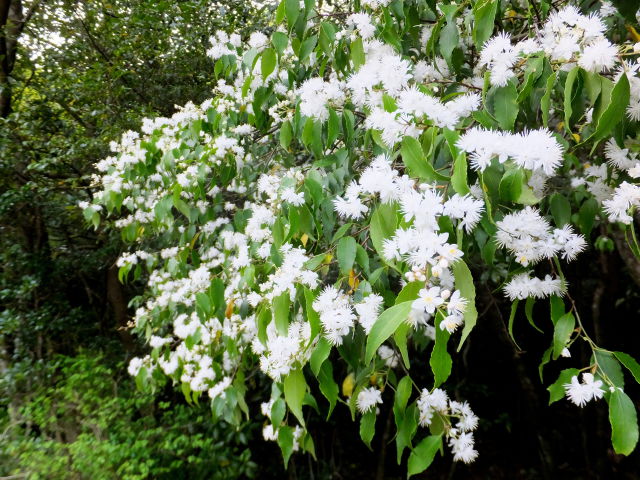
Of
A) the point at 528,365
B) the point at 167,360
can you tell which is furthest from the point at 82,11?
the point at 528,365

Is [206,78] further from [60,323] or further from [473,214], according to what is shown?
[473,214]

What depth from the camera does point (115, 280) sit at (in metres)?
4.05

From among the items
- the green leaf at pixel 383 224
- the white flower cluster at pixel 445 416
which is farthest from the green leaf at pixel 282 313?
the white flower cluster at pixel 445 416

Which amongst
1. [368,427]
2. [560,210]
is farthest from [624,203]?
[368,427]

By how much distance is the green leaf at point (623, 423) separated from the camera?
2.41 ft

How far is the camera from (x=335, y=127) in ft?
4.05

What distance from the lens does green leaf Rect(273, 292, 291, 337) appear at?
3.35ft

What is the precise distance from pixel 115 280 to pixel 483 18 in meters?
3.93

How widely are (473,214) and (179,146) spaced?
1692 mm

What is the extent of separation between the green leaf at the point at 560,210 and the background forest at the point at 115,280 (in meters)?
2.03

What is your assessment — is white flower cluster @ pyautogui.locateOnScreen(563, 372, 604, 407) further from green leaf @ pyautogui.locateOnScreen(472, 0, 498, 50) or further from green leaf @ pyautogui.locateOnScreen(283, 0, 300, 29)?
green leaf @ pyautogui.locateOnScreen(283, 0, 300, 29)

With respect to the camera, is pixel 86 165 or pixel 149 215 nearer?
pixel 149 215

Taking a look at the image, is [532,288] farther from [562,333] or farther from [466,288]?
[466,288]

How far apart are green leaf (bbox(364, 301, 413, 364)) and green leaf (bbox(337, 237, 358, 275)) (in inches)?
11.2
